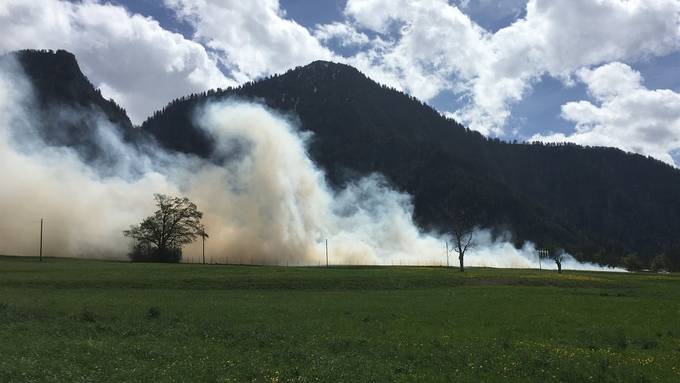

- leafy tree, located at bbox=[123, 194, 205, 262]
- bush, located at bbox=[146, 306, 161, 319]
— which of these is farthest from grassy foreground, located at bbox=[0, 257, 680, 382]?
leafy tree, located at bbox=[123, 194, 205, 262]

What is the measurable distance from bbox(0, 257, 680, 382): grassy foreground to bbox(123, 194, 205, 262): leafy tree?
311ft

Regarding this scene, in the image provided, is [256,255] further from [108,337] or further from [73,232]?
[108,337]

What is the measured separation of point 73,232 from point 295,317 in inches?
6555

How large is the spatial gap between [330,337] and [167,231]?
431 ft

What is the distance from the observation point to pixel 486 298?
177 ft

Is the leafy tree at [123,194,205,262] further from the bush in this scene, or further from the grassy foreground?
the bush

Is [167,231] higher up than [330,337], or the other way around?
[167,231]

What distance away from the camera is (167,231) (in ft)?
501

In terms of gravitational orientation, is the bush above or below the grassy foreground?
above

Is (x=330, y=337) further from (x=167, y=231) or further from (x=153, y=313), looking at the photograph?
(x=167, y=231)

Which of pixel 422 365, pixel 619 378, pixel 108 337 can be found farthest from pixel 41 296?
pixel 619 378

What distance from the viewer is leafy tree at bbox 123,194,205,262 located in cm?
15138

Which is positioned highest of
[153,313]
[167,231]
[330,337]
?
[167,231]

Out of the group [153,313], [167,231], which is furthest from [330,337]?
[167,231]
